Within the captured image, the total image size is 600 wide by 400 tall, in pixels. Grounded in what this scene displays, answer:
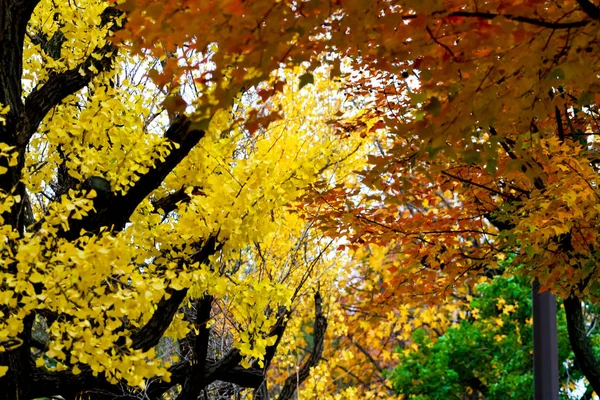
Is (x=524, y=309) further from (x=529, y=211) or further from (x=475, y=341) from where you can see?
(x=529, y=211)

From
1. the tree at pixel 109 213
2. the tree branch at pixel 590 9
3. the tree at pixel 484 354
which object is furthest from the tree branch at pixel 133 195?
the tree at pixel 484 354

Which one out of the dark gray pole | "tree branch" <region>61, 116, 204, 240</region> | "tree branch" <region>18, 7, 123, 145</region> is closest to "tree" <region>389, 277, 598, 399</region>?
the dark gray pole

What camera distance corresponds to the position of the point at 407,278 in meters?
7.07

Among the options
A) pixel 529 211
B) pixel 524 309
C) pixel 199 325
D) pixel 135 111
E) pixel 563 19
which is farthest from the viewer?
pixel 524 309

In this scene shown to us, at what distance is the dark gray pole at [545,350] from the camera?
6.34 metres

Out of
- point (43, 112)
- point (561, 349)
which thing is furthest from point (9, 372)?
point (561, 349)

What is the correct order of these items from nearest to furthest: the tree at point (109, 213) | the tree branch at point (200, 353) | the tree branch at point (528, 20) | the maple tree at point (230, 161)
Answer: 1. the tree branch at point (528, 20)
2. the maple tree at point (230, 161)
3. the tree at point (109, 213)
4. the tree branch at point (200, 353)

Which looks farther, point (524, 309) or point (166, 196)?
point (524, 309)

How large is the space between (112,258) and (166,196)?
3037 mm

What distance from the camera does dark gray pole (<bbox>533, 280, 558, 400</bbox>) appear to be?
634 cm

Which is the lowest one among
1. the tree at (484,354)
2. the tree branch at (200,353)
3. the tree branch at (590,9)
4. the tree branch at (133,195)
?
the tree branch at (200,353)

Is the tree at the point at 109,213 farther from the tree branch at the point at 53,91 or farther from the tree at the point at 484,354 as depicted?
the tree at the point at 484,354

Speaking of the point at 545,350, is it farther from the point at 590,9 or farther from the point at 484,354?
the point at 484,354

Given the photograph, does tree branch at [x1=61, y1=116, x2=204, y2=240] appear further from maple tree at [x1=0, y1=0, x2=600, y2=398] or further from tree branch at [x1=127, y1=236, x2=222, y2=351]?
tree branch at [x1=127, y1=236, x2=222, y2=351]
